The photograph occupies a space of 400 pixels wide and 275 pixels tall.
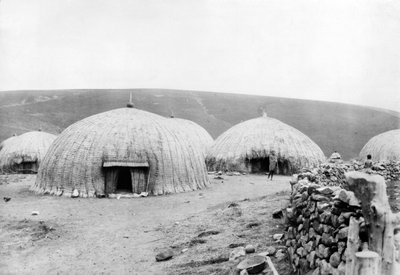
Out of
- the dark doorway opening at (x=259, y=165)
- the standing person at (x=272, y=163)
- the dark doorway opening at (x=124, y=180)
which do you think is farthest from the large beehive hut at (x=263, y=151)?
the dark doorway opening at (x=124, y=180)

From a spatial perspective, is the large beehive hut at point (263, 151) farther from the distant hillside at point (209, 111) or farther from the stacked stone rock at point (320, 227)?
the distant hillside at point (209, 111)

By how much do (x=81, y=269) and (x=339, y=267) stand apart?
523 centimetres

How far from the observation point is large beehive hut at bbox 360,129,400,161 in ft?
89.5

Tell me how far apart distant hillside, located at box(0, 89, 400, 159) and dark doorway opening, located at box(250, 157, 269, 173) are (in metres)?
25.2

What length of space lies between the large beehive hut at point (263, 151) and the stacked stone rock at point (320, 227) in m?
17.3

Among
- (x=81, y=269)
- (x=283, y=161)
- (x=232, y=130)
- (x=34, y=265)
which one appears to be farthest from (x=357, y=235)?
(x=232, y=130)

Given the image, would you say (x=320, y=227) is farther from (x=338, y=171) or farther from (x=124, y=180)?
(x=124, y=180)

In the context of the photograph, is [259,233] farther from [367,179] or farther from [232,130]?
[232,130]

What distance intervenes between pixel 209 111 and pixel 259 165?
42.4m

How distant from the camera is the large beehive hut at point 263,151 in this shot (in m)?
23.9

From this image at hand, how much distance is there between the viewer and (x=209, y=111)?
6675cm

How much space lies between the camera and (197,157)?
17.2 meters

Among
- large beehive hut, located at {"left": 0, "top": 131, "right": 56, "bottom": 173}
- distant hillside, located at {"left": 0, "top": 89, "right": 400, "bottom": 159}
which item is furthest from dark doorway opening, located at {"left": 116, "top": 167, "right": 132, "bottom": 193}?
distant hillside, located at {"left": 0, "top": 89, "right": 400, "bottom": 159}

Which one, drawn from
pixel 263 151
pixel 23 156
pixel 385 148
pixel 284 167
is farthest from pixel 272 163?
pixel 23 156
